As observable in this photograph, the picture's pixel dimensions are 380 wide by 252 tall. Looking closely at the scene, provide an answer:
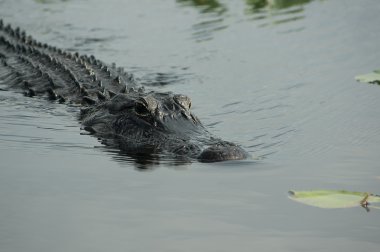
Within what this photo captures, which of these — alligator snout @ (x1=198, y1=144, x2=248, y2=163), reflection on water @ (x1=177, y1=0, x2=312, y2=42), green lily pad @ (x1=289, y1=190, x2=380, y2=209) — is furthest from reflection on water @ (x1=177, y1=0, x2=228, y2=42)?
green lily pad @ (x1=289, y1=190, x2=380, y2=209)

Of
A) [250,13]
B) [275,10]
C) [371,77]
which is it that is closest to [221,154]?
[371,77]

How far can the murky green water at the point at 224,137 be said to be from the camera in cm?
476

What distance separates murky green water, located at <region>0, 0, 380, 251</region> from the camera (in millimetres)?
4762

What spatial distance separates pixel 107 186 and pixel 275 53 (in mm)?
6449

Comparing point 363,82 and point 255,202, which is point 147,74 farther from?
point 255,202

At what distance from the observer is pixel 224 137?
746cm

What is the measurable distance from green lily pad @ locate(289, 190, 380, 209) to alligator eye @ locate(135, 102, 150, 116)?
8.54 feet

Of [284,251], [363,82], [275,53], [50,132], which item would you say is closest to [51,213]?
[284,251]

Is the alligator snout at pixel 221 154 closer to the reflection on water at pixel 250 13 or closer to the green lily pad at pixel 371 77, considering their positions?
the green lily pad at pixel 371 77

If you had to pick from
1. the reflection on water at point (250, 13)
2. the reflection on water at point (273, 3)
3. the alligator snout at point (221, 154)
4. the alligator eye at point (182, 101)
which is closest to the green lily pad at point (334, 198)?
the alligator snout at point (221, 154)

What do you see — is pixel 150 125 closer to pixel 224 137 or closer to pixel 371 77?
pixel 224 137

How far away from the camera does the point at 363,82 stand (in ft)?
32.1

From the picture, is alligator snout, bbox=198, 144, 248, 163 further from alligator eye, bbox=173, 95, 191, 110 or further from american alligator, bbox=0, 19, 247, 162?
alligator eye, bbox=173, 95, 191, 110

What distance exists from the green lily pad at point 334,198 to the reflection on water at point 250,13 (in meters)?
7.87
